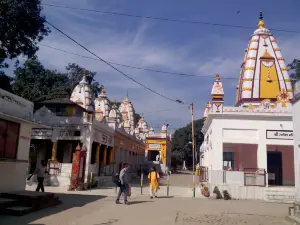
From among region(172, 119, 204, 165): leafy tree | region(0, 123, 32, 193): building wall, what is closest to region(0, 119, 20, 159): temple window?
region(0, 123, 32, 193): building wall

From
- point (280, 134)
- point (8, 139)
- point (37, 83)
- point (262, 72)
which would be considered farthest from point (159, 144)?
point (8, 139)

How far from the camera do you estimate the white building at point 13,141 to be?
453 inches

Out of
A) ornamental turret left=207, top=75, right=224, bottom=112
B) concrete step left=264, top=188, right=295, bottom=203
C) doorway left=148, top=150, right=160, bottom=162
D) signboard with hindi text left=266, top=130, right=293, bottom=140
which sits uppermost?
ornamental turret left=207, top=75, right=224, bottom=112

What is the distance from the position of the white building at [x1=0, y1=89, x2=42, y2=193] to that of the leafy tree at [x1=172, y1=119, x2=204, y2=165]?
5128 centimetres

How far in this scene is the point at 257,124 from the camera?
58.1 ft

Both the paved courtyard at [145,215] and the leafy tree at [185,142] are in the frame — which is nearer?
the paved courtyard at [145,215]

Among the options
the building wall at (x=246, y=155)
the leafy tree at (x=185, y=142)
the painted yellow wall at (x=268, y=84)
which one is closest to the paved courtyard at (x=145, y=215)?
the building wall at (x=246, y=155)

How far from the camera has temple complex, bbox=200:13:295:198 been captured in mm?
17344

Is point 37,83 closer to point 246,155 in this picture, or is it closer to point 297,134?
point 246,155

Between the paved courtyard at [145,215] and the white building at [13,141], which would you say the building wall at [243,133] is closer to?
the paved courtyard at [145,215]

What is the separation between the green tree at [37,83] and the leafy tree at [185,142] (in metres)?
30.5

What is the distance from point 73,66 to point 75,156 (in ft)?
102

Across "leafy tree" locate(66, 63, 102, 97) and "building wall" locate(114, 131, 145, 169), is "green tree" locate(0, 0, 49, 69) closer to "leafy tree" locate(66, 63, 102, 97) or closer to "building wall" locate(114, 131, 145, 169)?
"building wall" locate(114, 131, 145, 169)

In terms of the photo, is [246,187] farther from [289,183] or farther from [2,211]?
[2,211]
